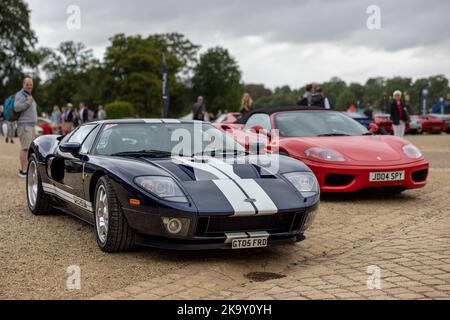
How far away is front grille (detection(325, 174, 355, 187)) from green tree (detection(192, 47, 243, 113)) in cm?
7931

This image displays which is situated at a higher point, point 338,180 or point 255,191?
point 255,191

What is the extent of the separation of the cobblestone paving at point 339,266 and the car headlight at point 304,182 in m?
0.55

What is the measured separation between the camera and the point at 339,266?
Answer: 443 centimetres

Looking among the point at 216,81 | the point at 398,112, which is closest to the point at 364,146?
the point at 398,112

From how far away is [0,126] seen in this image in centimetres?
3750

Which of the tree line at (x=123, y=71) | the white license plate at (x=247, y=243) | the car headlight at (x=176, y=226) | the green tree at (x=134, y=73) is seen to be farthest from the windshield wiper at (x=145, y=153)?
the green tree at (x=134, y=73)

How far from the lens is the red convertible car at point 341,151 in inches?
294

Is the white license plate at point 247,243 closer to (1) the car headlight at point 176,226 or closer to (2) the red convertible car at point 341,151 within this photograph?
(1) the car headlight at point 176,226

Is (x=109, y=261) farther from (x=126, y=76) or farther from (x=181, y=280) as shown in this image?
(x=126, y=76)

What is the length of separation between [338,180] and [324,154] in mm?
385

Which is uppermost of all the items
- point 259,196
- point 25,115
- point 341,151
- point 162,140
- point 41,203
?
point 25,115

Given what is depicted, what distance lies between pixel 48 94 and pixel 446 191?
87.0m

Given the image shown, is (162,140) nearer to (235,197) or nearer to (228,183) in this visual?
(228,183)
